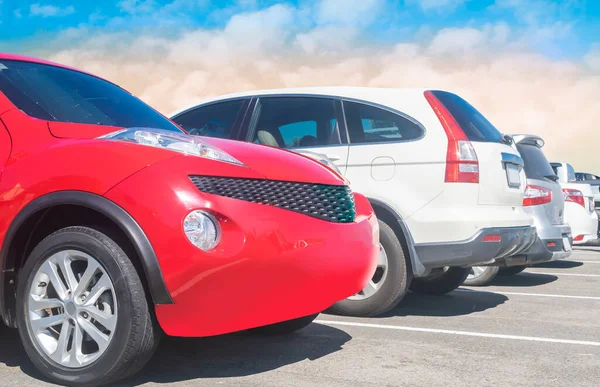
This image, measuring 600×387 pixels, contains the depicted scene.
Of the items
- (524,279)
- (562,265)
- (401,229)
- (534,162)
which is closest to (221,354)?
(401,229)

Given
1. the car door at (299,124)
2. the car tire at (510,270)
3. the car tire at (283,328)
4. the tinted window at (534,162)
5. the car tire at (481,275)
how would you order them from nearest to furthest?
the car tire at (283,328), the car door at (299,124), the tinted window at (534,162), the car tire at (481,275), the car tire at (510,270)

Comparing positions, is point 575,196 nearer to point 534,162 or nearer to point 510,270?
point 510,270

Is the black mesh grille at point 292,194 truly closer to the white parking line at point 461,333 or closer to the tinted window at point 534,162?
the white parking line at point 461,333

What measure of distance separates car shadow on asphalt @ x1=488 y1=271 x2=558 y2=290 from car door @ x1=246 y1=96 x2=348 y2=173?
3.01 m

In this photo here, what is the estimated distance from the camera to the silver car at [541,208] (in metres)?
7.07

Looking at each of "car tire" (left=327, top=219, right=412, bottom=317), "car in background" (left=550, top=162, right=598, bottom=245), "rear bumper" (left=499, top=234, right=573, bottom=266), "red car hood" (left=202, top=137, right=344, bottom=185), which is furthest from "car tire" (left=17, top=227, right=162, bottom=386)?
"car in background" (left=550, top=162, right=598, bottom=245)

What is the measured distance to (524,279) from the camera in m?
8.77

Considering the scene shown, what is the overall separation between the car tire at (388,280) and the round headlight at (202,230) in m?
2.43

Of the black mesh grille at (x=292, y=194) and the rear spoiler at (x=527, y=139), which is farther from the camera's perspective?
the rear spoiler at (x=527, y=139)

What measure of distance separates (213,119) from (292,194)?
2.96 m

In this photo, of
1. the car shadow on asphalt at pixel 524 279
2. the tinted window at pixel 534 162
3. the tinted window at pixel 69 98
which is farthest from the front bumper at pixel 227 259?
the car shadow on asphalt at pixel 524 279

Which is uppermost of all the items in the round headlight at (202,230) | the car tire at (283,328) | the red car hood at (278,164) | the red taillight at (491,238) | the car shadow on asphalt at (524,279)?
the red car hood at (278,164)

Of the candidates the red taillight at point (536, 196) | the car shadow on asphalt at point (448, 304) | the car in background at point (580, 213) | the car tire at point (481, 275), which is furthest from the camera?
the car in background at point (580, 213)

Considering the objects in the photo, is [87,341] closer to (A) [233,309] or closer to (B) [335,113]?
(A) [233,309]
